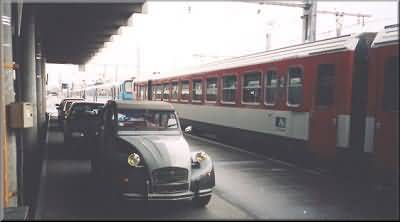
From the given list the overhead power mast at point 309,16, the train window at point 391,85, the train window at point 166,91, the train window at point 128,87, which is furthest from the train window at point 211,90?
the train window at point 128,87

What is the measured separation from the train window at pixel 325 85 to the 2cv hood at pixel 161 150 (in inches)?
166

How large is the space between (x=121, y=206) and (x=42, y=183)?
3102 mm

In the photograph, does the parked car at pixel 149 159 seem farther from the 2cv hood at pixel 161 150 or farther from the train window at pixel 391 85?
the train window at pixel 391 85

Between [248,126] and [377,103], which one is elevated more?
[377,103]

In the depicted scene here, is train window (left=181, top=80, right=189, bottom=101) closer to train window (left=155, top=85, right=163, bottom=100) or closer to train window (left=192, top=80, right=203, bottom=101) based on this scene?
train window (left=192, top=80, right=203, bottom=101)

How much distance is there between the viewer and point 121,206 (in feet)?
18.5

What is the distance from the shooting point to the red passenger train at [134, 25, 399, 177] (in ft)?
24.8

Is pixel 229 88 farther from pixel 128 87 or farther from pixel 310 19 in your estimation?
pixel 128 87

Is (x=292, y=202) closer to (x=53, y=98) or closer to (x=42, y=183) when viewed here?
(x=42, y=183)

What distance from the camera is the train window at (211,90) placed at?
1534 centimetres

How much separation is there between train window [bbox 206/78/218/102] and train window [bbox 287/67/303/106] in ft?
15.4

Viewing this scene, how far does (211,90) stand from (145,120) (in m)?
8.88

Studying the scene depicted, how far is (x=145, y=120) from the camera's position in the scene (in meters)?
6.99

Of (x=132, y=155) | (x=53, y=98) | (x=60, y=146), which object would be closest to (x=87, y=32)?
(x=60, y=146)
